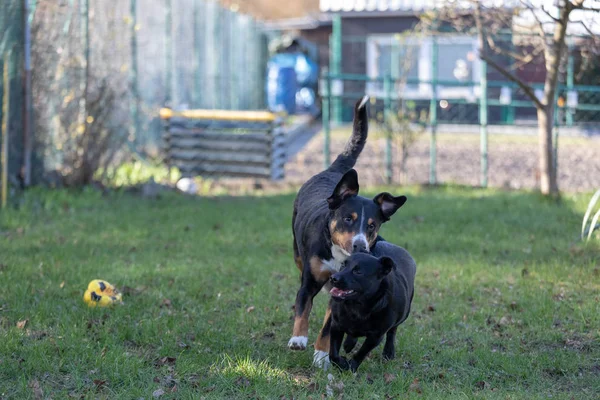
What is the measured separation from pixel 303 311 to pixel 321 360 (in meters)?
0.32

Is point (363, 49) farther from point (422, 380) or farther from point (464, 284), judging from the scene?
point (422, 380)

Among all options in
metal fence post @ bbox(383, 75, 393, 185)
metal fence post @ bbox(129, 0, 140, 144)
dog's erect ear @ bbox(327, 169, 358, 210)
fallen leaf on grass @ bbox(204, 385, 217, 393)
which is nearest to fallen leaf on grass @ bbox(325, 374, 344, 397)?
fallen leaf on grass @ bbox(204, 385, 217, 393)

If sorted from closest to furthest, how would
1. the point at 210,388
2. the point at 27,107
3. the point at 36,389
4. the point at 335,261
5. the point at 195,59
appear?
1. the point at 36,389
2. the point at 210,388
3. the point at 335,261
4. the point at 27,107
5. the point at 195,59

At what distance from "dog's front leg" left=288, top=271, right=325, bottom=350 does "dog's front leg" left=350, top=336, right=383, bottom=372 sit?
0.33m

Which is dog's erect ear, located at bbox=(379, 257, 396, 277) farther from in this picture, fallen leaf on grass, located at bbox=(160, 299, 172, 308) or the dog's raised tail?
fallen leaf on grass, located at bbox=(160, 299, 172, 308)

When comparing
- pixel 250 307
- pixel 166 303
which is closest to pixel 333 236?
pixel 250 307

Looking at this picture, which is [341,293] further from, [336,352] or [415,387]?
[415,387]

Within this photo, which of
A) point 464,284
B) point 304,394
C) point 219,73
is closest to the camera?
point 304,394

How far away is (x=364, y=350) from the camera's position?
195 inches

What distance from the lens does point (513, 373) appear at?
5000 millimetres

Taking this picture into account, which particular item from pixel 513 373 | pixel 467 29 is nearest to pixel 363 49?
pixel 467 29

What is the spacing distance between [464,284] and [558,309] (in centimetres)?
97

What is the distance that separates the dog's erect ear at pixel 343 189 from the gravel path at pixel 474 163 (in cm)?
802

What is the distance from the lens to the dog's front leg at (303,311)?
5.11m
